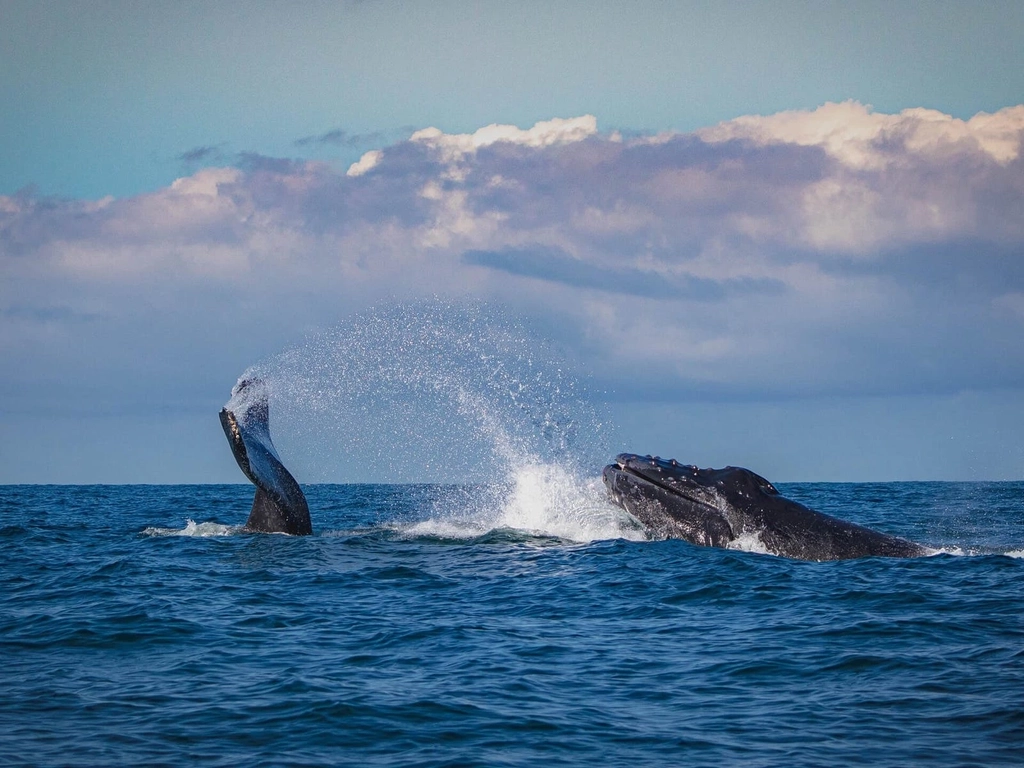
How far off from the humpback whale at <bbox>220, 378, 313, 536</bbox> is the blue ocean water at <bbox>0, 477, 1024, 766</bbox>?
0.68 meters

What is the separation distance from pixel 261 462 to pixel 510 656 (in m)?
8.28

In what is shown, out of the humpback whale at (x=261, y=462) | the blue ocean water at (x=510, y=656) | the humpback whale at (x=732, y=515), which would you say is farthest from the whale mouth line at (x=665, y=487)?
the humpback whale at (x=261, y=462)

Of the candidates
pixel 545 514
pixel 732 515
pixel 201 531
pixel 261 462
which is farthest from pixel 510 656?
pixel 201 531

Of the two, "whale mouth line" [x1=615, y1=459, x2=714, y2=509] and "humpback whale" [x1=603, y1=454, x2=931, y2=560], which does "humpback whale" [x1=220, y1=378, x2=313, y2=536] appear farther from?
"whale mouth line" [x1=615, y1=459, x2=714, y2=509]

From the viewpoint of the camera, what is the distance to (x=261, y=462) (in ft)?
60.7

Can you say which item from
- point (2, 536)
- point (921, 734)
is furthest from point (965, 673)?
point (2, 536)

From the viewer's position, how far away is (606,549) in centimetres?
1847

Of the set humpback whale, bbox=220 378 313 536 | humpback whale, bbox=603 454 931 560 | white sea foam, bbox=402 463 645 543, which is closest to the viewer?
humpback whale, bbox=603 454 931 560

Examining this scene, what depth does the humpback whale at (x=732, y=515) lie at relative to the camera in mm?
16547

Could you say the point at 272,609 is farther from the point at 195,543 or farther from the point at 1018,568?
the point at 1018,568

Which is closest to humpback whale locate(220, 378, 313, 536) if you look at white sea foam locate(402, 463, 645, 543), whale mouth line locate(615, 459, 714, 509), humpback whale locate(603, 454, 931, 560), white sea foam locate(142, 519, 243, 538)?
white sea foam locate(142, 519, 243, 538)

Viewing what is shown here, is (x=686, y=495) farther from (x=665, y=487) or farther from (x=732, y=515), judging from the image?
(x=732, y=515)

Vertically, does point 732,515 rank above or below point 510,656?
above

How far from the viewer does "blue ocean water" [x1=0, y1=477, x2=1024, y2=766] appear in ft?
29.1
